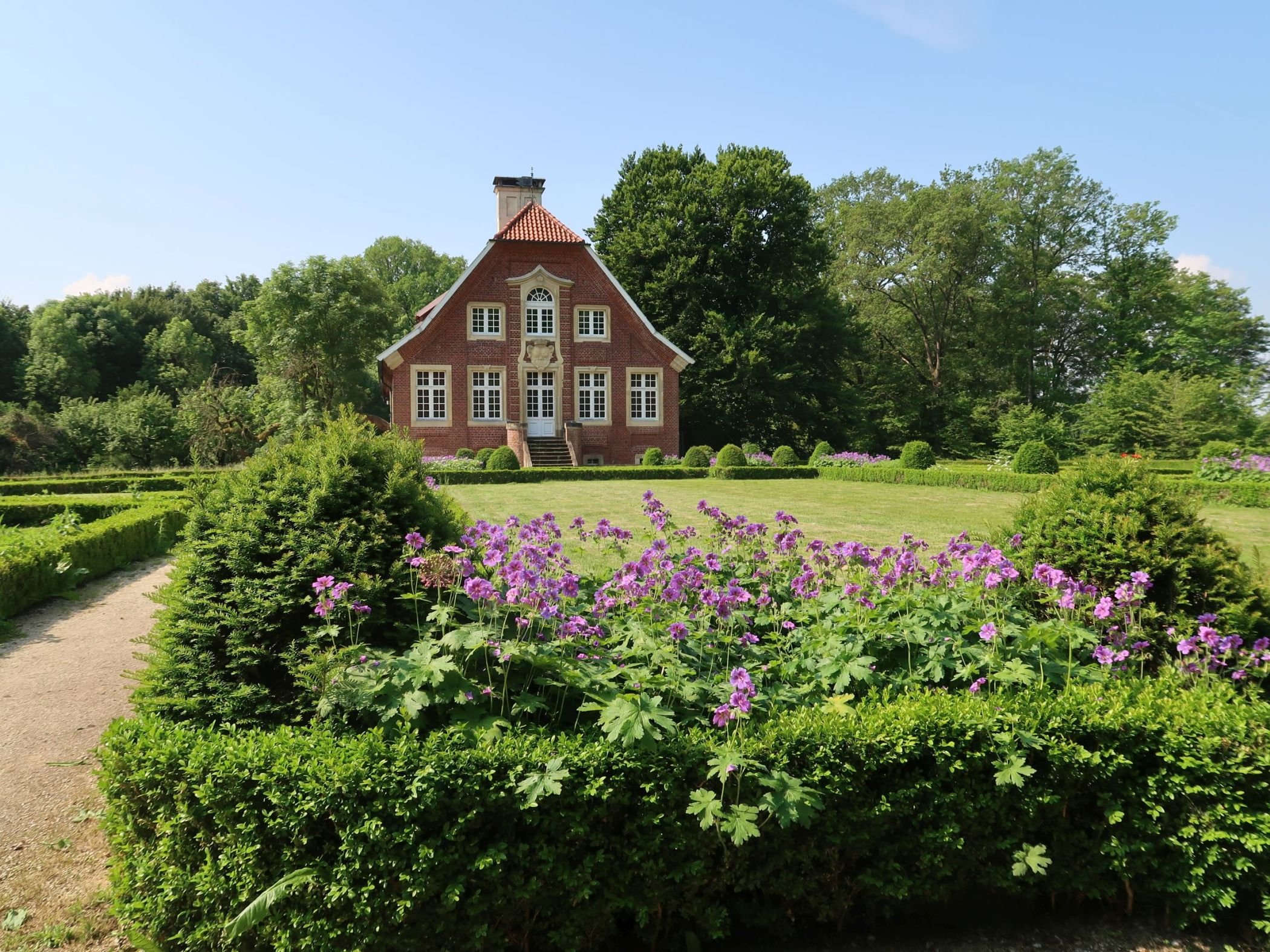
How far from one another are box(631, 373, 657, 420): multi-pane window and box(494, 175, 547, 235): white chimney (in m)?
9.55

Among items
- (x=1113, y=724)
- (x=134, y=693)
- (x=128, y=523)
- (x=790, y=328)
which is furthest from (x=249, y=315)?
(x=1113, y=724)

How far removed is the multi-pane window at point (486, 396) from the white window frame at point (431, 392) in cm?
84

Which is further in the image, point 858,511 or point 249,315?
point 249,315

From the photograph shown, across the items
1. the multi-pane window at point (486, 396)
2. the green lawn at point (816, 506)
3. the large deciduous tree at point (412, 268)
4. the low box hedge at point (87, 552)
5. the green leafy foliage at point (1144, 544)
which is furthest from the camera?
the large deciduous tree at point (412, 268)

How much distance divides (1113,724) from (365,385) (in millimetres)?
40543

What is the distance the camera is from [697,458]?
1050 inches

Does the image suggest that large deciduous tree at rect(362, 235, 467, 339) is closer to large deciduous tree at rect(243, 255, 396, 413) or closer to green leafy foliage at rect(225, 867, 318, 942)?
large deciduous tree at rect(243, 255, 396, 413)

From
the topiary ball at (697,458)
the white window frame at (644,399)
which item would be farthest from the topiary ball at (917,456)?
the white window frame at (644,399)

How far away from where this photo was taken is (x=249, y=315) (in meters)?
36.8

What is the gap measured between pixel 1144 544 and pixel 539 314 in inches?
1095

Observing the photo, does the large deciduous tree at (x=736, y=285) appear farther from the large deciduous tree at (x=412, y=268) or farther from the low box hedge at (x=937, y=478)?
the large deciduous tree at (x=412, y=268)

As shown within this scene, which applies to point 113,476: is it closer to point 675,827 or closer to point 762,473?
point 762,473

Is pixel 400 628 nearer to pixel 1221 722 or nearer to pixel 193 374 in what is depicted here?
pixel 1221 722

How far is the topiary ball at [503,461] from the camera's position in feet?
80.2
